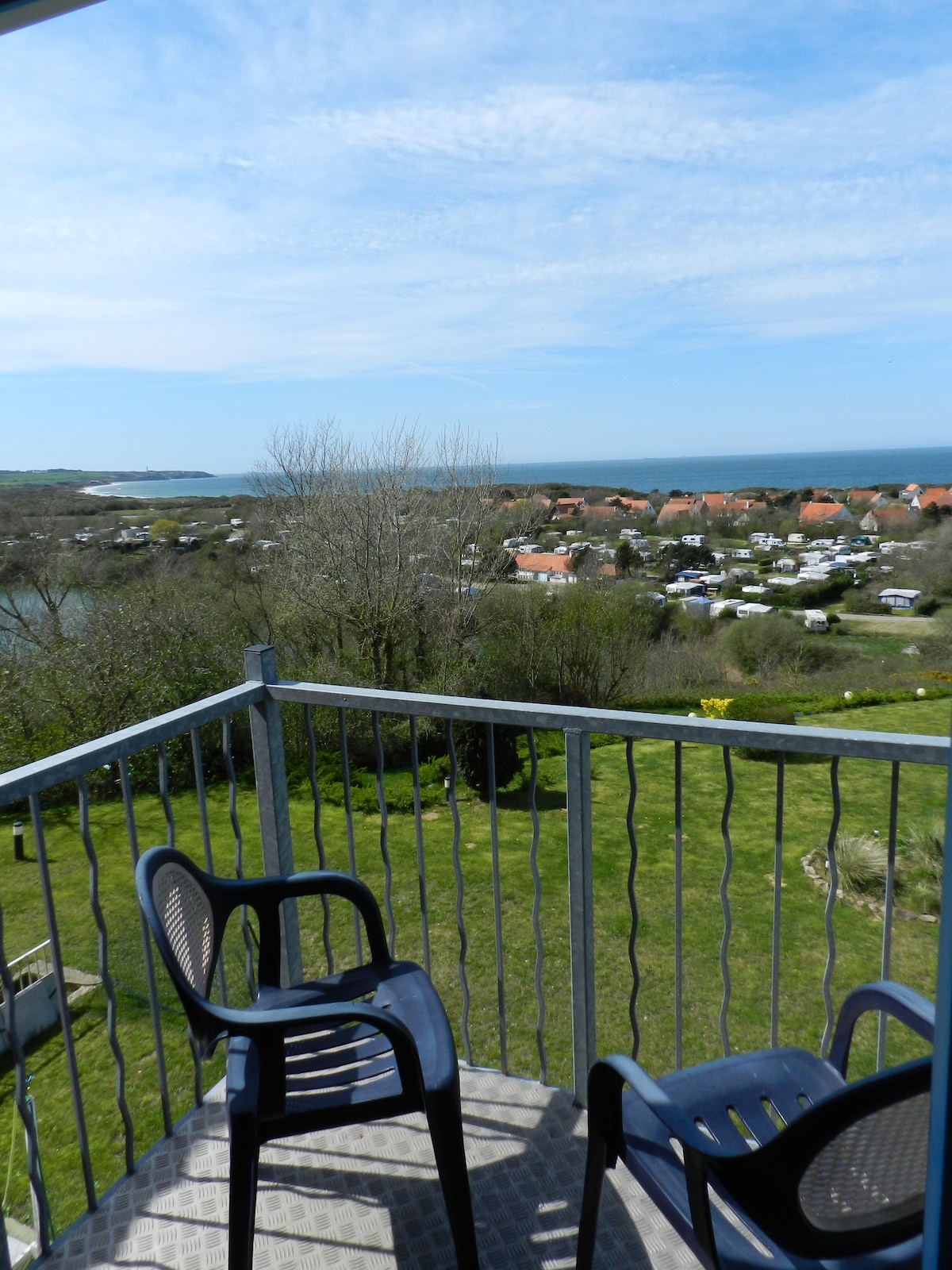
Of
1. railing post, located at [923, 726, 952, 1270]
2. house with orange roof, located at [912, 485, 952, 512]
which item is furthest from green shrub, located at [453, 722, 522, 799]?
railing post, located at [923, 726, 952, 1270]

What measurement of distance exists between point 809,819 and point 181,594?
1082 centimetres

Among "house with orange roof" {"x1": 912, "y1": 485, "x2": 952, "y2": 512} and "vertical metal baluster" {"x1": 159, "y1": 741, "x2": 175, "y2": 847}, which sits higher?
"house with orange roof" {"x1": 912, "y1": 485, "x2": 952, "y2": 512}

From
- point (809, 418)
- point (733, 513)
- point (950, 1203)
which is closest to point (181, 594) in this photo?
point (809, 418)

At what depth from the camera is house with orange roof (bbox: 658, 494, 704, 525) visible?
1909 centimetres

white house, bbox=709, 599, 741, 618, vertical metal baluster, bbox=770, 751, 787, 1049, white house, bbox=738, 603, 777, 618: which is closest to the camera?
vertical metal baluster, bbox=770, 751, 787, 1049

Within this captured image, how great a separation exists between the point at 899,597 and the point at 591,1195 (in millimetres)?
16530

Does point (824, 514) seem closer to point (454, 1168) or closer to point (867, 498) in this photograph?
point (867, 498)

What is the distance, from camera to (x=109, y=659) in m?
12.1

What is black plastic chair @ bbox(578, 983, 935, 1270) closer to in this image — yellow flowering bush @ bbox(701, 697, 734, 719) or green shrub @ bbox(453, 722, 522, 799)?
green shrub @ bbox(453, 722, 522, 799)

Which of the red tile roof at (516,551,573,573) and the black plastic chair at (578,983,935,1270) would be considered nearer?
the black plastic chair at (578,983,935,1270)

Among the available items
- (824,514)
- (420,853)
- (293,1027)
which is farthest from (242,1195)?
(824,514)

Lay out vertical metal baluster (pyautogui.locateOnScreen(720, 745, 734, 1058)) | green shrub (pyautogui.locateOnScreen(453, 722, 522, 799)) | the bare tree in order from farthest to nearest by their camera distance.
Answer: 1. the bare tree
2. green shrub (pyautogui.locateOnScreen(453, 722, 522, 799))
3. vertical metal baluster (pyautogui.locateOnScreen(720, 745, 734, 1058))

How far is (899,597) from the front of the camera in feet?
51.8

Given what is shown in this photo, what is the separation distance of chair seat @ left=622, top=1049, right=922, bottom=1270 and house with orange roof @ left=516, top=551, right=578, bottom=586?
1514cm
